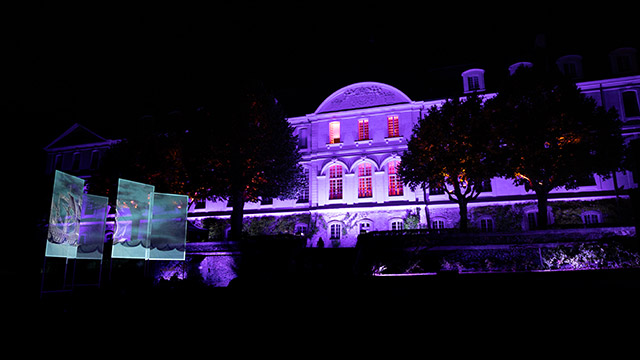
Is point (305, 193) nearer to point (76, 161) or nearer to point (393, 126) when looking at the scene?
point (393, 126)

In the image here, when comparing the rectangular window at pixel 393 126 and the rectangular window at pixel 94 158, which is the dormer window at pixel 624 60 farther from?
the rectangular window at pixel 94 158

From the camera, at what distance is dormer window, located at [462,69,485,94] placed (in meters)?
34.5

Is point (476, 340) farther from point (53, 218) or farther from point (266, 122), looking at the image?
point (266, 122)

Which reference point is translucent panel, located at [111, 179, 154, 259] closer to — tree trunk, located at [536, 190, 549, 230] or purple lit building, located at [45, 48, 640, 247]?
purple lit building, located at [45, 48, 640, 247]

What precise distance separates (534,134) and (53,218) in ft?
84.2

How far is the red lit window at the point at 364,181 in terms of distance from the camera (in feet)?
112

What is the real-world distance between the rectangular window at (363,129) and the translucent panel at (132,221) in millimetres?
19186

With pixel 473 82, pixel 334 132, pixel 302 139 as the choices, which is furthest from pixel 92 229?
pixel 473 82

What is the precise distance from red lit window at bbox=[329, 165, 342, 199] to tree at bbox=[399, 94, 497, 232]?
24.9 ft

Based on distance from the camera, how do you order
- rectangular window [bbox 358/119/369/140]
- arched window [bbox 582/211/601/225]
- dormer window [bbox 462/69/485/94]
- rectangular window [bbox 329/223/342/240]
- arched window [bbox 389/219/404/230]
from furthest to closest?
1. rectangular window [bbox 358/119/369/140]
2. dormer window [bbox 462/69/485/94]
3. rectangular window [bbox 329/223/342/240]
4. arched window [bbox 389/219/404/230]
5. arched window [bbox 582/211/601/225]

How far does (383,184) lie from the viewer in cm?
3359

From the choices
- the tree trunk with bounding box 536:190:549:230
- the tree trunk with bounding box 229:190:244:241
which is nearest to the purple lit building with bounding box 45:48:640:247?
the tree trunk with bounding box 536:190:549:230

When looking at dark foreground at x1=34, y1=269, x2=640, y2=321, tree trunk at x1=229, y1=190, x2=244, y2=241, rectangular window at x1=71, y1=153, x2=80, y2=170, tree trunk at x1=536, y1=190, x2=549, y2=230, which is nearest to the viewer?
dark foreground at x1=34, y1=269, x2=640, y2=321

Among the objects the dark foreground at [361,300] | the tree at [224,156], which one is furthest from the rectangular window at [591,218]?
the tree at [224,156]
